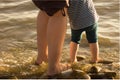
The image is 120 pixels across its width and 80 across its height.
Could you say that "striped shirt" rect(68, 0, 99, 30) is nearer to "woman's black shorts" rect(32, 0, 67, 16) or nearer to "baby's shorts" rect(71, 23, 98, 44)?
"baby's shorts" rect(71, 23, 98, 44)

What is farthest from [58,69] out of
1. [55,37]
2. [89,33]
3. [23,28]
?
[23,28]

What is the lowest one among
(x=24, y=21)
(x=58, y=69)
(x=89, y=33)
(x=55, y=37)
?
(x=24, y=21)

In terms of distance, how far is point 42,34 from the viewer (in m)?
4.01

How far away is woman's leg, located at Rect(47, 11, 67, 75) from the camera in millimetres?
3588

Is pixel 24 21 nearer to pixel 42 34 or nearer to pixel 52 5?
pixel 42 34

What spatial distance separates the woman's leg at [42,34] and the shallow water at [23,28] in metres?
0.32

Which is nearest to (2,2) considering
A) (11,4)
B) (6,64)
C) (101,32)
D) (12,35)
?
(11,4)

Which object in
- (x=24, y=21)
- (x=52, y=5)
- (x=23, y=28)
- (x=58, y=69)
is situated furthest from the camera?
(x=24, y=21)

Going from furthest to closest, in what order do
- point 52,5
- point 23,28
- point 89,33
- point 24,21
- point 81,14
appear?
point 24,21
point 23,28
point 89,33
point 81,14
point 52,5

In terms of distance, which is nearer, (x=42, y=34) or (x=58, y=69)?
(x=58, y=69)

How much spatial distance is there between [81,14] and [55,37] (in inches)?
20.9

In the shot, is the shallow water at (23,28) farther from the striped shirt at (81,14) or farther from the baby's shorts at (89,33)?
the striped shirt at (81,14)

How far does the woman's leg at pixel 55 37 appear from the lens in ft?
11.8

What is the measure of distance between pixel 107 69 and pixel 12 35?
2083mm
